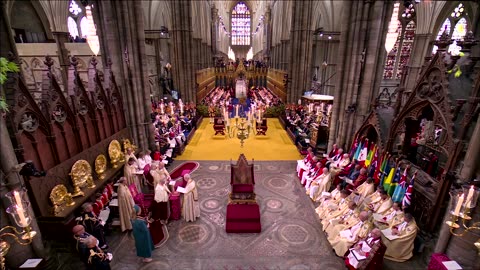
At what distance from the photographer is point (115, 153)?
10555 mm

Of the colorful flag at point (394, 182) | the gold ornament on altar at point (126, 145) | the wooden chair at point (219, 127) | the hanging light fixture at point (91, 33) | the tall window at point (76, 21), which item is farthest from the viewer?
the tall window at point (76, 21)

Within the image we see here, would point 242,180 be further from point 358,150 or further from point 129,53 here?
point 129,53

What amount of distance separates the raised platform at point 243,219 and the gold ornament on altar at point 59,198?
16.6 ft

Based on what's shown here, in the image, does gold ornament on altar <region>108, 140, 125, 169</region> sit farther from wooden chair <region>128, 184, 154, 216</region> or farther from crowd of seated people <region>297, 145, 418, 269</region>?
crowd of seated people <region>297, 145, 418, 269</region>

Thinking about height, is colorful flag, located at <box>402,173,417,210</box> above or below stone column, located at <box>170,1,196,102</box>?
below

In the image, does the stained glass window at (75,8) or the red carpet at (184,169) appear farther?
the stained glass window at (75,8)

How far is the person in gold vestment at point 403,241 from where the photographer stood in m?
6.78

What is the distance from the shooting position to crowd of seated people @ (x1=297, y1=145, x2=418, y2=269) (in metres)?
6.32

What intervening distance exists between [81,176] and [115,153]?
2.30 m

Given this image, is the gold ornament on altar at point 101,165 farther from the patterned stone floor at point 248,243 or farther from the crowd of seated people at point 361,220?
the crowd of seated people at point 361,220

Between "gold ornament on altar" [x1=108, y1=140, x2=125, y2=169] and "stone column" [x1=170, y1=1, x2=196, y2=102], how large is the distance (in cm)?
1316

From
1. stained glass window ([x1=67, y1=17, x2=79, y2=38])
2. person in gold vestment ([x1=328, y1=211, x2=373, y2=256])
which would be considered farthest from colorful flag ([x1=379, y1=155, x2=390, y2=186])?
stained glass window ([x1=67, y1=17, x2=79, y2=38])

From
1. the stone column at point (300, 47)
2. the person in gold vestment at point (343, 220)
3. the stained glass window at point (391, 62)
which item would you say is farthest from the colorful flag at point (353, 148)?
the stained glass window at point (391, 62)

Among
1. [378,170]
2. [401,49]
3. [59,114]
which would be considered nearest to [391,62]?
[401,49]
